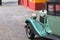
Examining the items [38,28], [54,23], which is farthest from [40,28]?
[54,23]

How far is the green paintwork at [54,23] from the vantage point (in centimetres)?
779

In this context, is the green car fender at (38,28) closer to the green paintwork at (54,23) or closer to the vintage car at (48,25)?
the vintage car at (48,25)

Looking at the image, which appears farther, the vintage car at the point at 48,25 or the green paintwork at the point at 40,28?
the green paintwork at the point at 40,28

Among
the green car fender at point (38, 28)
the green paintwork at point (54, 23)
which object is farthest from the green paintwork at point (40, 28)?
the green paintwork at point (54, 23)

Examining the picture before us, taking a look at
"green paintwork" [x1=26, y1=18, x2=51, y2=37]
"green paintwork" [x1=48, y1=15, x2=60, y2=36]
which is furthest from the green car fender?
"green paintwork" [x1=48, y1=15, x2=60, y2=36]

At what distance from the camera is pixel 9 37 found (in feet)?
31.7

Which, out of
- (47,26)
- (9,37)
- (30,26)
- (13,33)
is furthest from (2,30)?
(47,26)

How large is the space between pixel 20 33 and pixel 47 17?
100 inches

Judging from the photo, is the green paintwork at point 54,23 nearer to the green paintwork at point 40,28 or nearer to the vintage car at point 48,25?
the vintage car at point 48,25

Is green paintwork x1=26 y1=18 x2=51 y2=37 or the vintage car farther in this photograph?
green paintwork x1=26 y1=18 x2=51 y2=37

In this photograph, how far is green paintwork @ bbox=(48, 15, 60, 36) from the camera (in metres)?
7.79

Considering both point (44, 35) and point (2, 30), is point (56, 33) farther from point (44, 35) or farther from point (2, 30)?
point (2, 30)

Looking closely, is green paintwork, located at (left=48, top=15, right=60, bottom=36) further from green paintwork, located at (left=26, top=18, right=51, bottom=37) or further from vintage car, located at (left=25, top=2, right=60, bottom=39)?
green paintwork, located at (left=26, top=18, right=51, bottom=37)

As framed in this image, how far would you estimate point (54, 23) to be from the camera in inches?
312
